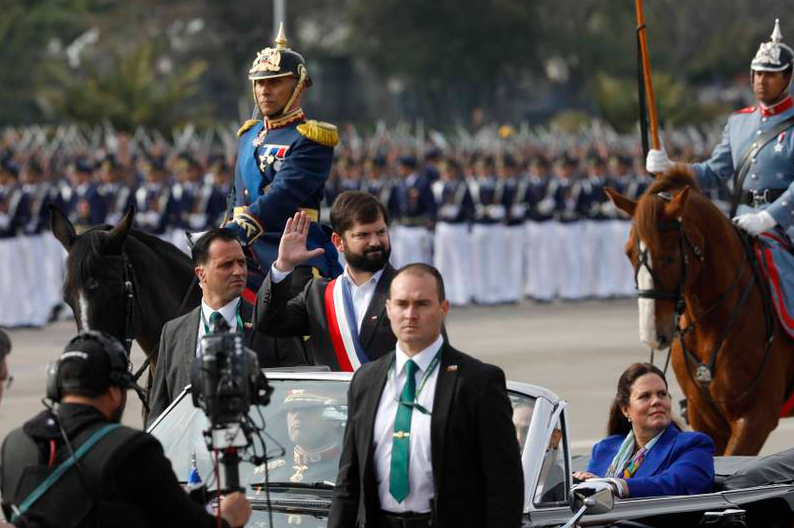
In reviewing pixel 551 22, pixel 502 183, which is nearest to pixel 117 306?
pixel 502 183

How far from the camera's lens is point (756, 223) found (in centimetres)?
989

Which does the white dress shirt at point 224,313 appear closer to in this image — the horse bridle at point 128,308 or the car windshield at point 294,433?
the car windshield at point 294,433

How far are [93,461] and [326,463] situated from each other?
1.66m

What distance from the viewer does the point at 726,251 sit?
9773 millimetres

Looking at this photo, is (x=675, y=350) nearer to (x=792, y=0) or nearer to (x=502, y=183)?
(x=502, y=183)

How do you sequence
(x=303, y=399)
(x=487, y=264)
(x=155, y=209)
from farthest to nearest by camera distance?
(x=487, y=264) → (x=155, y=209) → (x=303, y=399)

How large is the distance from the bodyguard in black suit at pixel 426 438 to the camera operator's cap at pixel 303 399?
85 cm

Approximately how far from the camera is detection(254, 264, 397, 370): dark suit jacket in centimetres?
720

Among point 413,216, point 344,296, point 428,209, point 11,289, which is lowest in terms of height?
point 344,296

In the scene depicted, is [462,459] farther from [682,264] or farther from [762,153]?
[762,153]

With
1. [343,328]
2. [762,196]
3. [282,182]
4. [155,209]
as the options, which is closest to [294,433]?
[343,328]

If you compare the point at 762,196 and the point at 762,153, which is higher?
the point at 762,153

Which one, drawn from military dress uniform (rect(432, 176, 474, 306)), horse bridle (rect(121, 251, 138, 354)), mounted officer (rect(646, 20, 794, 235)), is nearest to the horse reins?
mounted officer (rect(646, 20, 794, 235))

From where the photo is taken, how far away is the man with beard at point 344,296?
7098mm
